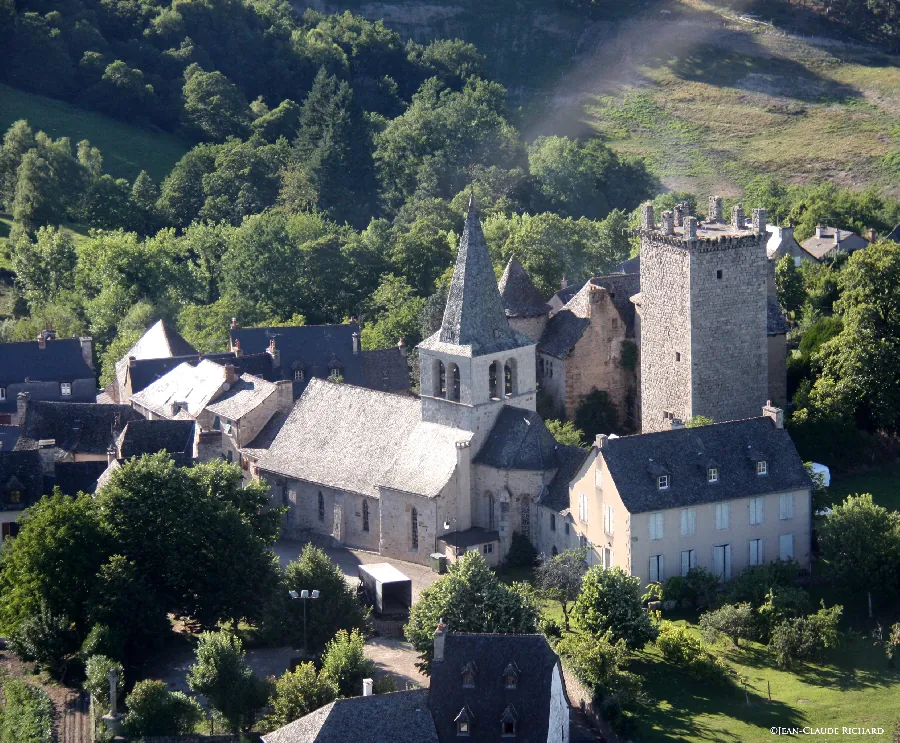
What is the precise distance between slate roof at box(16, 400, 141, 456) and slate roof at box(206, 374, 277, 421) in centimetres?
658

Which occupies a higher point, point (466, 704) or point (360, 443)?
point (360, 443)

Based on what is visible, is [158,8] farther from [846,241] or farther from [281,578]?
[281,578]

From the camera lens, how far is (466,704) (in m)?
59.4

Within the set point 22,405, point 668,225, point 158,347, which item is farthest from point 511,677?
point 158,347

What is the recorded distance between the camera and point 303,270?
12231 cm

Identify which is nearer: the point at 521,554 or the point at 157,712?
the point at 157,712

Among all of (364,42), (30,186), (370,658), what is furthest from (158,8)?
(370,658)

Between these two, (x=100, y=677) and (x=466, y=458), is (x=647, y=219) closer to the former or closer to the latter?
(x=466, y=458)

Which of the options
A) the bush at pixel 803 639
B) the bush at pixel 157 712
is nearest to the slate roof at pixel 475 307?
the bush at pixel 803 639

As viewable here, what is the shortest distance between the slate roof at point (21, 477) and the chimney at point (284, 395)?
38.2 feet

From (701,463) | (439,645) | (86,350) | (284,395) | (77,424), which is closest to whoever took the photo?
(439,645)

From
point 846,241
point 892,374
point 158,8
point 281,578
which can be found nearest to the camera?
point 281,578

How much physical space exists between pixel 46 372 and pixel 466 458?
36749mm

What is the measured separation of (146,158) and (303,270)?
36.3 metres
